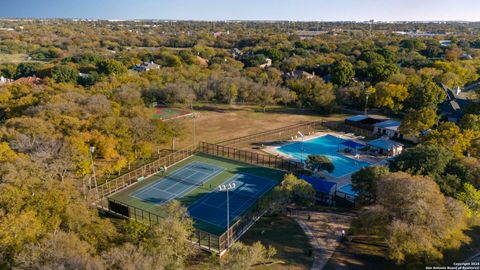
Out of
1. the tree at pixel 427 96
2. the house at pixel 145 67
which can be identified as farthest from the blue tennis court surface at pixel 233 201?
the house at pixel 145 67

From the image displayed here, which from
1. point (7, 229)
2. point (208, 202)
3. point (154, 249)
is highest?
point (7, 229)

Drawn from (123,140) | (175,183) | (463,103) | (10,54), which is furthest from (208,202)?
(10,54)

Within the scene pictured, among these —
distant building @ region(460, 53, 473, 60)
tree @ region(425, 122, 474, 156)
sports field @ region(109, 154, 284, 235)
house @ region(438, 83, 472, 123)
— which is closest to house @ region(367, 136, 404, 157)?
tree @ region(425, 122, 474, 156)

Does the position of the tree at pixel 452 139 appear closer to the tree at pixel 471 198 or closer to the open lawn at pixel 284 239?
the tree at pixel 471 198

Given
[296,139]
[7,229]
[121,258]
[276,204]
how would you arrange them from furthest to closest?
[296,139], [276,204], [7,229], [121,258]

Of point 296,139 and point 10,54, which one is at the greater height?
point 10,54

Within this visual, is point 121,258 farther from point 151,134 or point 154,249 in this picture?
point 151,134

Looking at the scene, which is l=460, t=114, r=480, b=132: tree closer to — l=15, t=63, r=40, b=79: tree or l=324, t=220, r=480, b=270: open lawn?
l=324, t=220, r=480, b=270: open lawn
